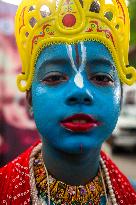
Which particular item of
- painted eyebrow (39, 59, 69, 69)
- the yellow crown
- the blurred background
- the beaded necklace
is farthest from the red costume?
the blurred background

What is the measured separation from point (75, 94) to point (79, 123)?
13 centimetres

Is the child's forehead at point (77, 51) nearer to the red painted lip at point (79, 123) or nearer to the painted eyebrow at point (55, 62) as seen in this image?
the painted eyebrow at point (55, 62)

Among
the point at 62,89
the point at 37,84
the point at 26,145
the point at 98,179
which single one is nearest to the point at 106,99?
the point at 62,89

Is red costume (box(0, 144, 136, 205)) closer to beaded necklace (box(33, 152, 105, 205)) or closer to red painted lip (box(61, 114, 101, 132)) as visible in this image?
beaded necklace (box(33, 152, 105, 205))

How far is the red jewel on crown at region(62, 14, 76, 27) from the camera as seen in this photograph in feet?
6.65

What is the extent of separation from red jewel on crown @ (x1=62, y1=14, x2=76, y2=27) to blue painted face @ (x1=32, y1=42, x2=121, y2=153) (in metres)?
0.10

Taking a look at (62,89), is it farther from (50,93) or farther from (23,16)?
(23,16)

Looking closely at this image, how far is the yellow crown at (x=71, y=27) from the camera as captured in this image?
2.02 m

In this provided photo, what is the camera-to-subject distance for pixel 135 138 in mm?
12102

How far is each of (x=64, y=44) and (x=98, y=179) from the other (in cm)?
73

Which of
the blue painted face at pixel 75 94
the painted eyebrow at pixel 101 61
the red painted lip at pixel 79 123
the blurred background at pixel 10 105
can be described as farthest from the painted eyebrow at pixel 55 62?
the blurred background at pixel 10 105

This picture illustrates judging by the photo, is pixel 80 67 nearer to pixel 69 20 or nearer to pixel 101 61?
pixel 101 61

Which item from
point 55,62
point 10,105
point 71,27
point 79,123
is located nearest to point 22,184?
point 79,123

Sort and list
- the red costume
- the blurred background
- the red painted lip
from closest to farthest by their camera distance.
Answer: the red painted lip → the red costume → the blurred background
